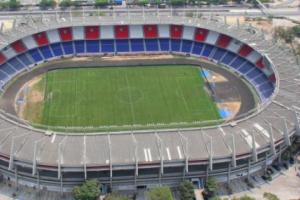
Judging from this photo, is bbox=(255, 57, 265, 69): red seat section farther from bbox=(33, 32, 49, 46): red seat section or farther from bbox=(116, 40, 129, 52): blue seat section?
bbox=(33, 32, 49, 46): red seat section

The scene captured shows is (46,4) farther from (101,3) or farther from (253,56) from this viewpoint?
(253,56)

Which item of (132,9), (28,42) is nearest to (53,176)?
(28,42)

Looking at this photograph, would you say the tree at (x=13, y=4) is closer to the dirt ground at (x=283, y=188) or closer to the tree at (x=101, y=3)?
the tree at (x=101, y=3)

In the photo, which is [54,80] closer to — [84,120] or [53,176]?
[84,120]

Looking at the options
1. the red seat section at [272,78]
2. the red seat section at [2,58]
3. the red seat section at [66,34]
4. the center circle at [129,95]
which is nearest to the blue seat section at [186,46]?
the center circle at [129,95]

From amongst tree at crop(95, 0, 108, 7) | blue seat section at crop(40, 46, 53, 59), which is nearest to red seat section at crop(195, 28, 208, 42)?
blue seat section at crop(40, 46, 53, 59)

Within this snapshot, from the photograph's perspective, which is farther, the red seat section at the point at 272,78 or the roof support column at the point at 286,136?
the red seat section at the point at 272,78
